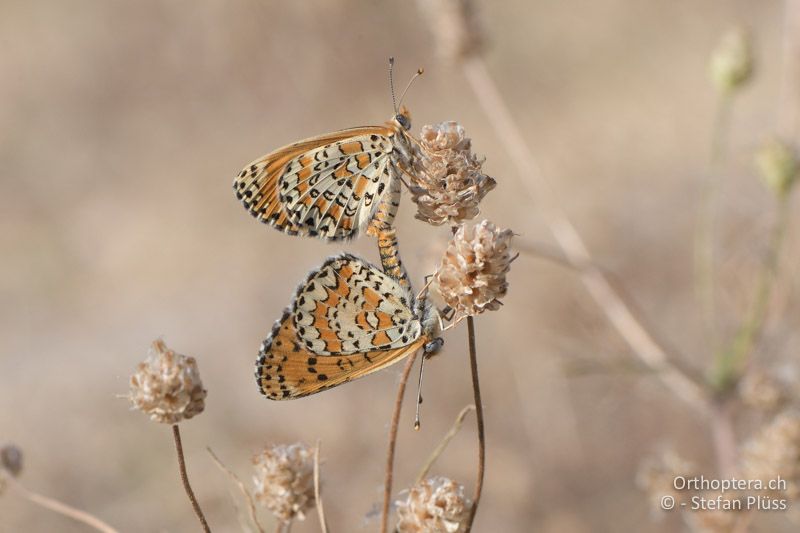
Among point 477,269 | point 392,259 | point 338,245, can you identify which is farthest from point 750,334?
point 338,245

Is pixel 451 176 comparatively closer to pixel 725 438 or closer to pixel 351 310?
pixel 351 310

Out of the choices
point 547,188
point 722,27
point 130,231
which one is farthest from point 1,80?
point 547,188

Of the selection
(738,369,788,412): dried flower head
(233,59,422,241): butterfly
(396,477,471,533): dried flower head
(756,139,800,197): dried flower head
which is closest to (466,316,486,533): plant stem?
(396,477,471,533): dried flower head

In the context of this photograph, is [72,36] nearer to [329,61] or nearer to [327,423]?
[329,61]

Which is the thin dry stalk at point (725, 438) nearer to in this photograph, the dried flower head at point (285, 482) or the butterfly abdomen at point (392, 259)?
the butterfly abdomen at point (392, 259)

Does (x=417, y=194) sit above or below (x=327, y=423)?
above

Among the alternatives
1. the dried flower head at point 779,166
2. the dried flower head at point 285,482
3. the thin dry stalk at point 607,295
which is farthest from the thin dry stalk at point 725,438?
the dried flower head at point 285,482
